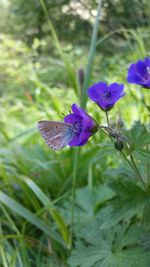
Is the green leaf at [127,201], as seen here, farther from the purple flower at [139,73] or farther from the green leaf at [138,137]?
the purple flower at [139,73]

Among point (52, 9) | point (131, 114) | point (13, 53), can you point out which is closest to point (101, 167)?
point (131, 114)

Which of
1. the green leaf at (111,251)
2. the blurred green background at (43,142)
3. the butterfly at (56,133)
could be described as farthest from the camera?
the blurred green background at (43,142)

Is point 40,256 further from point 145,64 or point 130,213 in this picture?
point 145,64

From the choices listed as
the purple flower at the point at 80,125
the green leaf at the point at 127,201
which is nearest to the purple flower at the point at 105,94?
the purple flower at the point at 80,125

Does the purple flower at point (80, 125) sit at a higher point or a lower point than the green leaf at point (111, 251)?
higher

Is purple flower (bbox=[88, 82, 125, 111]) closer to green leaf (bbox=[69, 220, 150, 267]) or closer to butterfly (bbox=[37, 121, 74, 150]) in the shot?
butterfly (bbox=[37, 121, 74, 150])

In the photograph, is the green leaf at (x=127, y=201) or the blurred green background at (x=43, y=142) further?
the blurred green background at (x=43, y=142)
